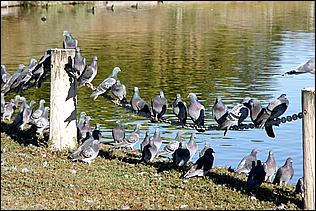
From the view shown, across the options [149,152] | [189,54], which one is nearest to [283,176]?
[149,152]

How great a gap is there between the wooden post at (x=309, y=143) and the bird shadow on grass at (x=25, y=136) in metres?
5.07

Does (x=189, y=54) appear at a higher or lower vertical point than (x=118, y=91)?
lower

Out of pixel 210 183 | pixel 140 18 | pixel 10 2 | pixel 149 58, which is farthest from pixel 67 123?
pixel 10 2

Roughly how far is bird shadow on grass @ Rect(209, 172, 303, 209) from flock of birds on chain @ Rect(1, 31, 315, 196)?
134mm

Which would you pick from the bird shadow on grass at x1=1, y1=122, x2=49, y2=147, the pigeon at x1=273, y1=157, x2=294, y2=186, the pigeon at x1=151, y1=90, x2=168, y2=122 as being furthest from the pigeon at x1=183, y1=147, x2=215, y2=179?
the bird shadow on grass at x1=1, y1=122, x2=49, y2=147

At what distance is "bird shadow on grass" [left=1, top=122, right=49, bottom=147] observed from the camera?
11494 millimetres

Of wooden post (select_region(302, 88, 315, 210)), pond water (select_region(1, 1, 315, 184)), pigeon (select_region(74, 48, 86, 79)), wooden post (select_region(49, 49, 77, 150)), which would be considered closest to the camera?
wooden post (select_region(302, 88, 315, 210))

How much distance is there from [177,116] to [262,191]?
2.26 metres

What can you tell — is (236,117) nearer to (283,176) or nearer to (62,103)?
(283,176)

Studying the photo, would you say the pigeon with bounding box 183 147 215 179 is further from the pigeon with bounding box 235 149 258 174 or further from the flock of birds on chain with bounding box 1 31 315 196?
the pigeon with bounding box 235 149 258 174

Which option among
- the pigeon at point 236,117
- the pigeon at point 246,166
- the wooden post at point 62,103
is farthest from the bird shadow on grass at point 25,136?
the pigeon at point 236,117

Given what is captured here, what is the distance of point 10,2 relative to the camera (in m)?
56.5

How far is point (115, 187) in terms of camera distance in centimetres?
871

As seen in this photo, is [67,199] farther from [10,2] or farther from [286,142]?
[10,2]
